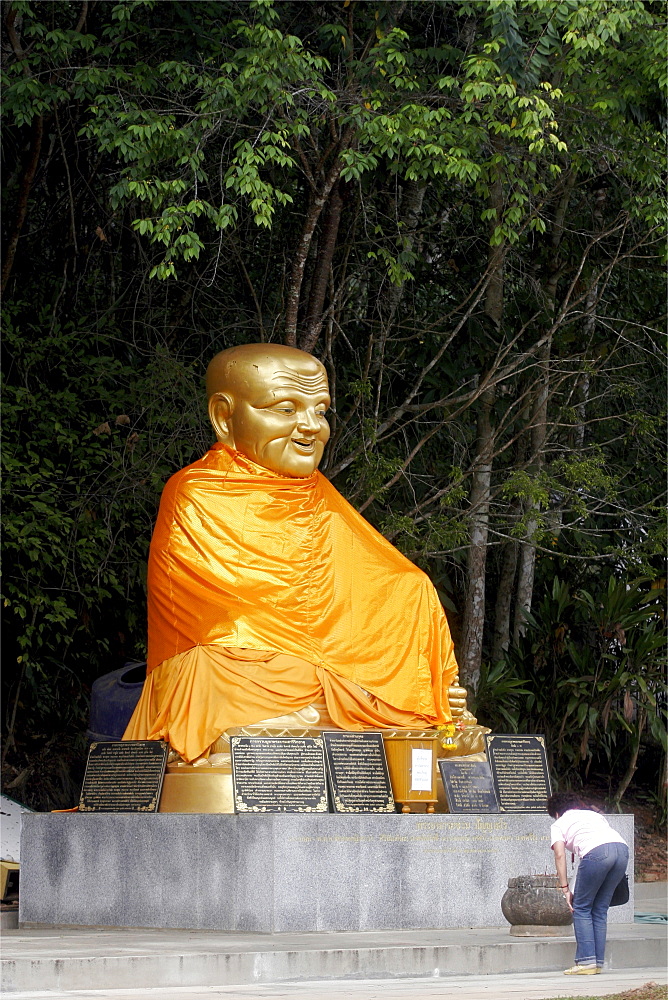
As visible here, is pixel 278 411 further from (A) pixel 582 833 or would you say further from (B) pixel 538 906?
(A) pixel 582 833

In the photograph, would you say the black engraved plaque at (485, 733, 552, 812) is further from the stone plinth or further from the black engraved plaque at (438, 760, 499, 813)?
the stone plinth

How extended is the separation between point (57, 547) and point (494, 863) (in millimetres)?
4794

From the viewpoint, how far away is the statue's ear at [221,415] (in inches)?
398

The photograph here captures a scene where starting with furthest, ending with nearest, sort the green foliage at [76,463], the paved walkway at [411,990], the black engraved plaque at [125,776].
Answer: the green foliage at [76,463] → the black engraved plaque at [125,776] → the paved walkway at [411,990]

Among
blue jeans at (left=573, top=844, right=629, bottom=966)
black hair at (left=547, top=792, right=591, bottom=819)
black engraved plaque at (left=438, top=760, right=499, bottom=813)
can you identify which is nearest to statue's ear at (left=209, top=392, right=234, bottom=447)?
black engraved plaque at (left=438, top=760, right=499, bottom=813)

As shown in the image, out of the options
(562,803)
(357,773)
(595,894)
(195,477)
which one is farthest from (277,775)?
(562,803)

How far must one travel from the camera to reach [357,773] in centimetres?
875

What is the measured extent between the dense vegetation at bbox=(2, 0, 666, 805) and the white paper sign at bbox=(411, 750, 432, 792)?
296cm

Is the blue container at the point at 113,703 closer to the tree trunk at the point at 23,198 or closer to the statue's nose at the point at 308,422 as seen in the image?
the statue's nose at the point at 308,422

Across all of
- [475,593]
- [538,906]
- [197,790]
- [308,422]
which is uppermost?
[308,422]

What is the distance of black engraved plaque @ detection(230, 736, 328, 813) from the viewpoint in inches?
329

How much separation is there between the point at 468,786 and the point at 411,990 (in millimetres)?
2775

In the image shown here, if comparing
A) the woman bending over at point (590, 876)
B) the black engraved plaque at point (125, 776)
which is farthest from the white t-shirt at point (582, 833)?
the black engraved plaque at point (125, 776)

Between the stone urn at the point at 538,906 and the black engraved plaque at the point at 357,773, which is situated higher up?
the black engraved plaque at the point at 357,773
